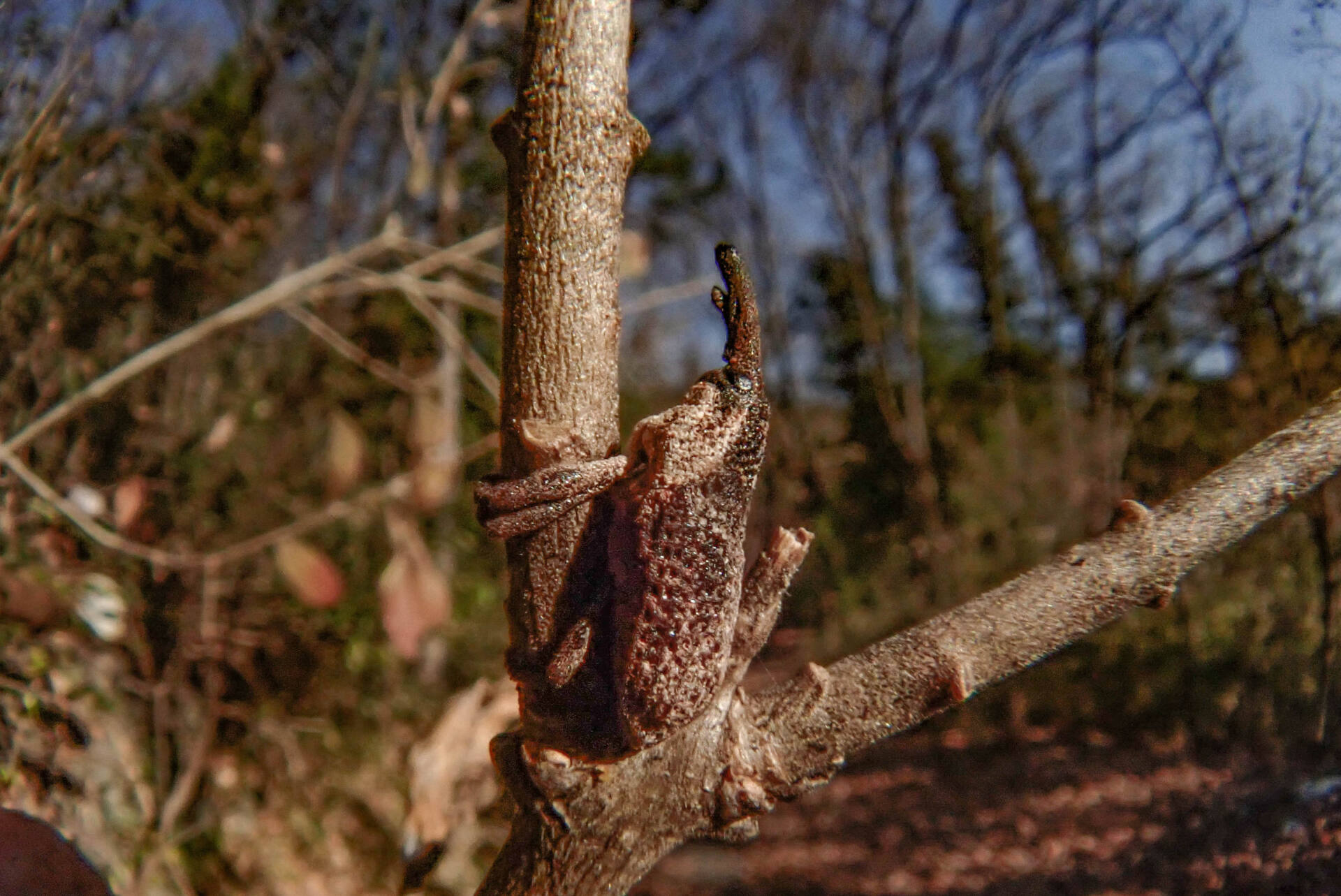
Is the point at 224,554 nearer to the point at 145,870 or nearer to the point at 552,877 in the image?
the point at 145,870

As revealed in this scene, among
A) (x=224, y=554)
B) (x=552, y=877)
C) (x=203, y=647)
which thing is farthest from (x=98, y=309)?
(x=552, y=877)

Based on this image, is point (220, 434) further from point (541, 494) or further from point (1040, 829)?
point (1040, 829)

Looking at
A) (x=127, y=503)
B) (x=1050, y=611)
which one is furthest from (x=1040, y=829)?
(x=127, y=503)

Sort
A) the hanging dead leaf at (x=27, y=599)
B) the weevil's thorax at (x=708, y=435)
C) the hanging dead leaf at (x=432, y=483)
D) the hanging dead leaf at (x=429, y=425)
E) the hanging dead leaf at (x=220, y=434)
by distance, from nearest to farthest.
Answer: the weevil's thorax at (x=708, y=435)
the hanging dead leaf at (x=27, y=599)
the hanging dead leaf at (x=432, y=483)
the hanging dead leaf at (x=429, y=425)
the hanging dead leaf at (x=220, y=434)

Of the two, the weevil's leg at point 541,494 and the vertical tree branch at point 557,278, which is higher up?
the vertical tree branch at point 557,278

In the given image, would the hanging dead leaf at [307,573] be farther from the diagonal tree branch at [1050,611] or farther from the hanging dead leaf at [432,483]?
the diagonal tree branch at [1050,611]

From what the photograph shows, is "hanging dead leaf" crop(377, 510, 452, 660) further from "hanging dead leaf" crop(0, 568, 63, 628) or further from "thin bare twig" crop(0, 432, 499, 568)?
"hanging dead leaf" crop(0, 568, 63, 628)

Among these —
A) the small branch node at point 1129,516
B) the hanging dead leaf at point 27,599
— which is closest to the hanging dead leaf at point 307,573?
the hanging dead leaf at point 27,599
